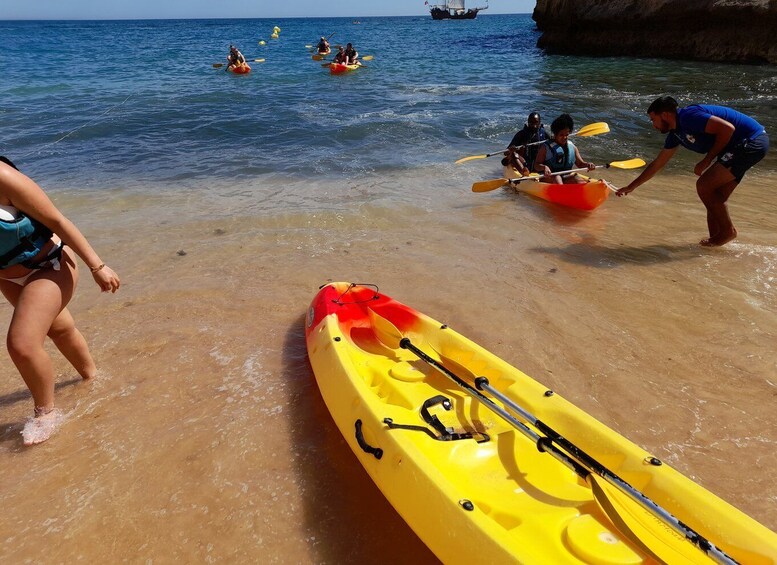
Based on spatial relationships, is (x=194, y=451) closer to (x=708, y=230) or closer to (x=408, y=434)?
(x=408, y=434)

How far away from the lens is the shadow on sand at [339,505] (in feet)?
7.50

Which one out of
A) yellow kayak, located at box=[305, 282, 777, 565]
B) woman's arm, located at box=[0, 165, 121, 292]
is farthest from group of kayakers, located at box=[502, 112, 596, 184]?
woman's arm, located at box=[0, 165, 121, 292]

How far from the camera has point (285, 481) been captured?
2.67 metres

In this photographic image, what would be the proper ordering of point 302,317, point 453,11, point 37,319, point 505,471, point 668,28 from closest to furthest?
point 505,471, point 37,319, point 302,317, point 668,28, point 453,11

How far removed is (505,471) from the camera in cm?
236

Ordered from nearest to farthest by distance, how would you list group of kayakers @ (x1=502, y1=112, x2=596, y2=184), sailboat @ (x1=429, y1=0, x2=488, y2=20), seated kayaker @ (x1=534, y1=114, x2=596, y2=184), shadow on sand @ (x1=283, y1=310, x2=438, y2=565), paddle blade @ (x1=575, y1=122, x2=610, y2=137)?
1. shadow on sand @ (x1=283, y1=310, x2=438, y2=565)
2. group of kayakers @ (x1=502, y1=112, x2=596, y2=184)
3. seated kayaker @ (x1=534, y1=114, x2=596, y2=184)
4. paddle blade @ (x1=575, y1=122, x2=610, y2=137)
5. sailboat @ (x1=429, y1=0, x2=488, y2=20)

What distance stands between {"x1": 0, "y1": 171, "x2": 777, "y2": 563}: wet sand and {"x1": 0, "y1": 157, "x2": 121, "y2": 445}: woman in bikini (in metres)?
0.44

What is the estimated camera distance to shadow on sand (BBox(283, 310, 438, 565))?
229 centimetres

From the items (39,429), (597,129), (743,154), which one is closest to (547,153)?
(597,129)

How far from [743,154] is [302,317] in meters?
4.46

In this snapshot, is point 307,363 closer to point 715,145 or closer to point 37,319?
point 37,319

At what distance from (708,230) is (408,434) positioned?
16.1 ft

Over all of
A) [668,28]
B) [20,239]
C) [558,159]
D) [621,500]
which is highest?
[668,28]

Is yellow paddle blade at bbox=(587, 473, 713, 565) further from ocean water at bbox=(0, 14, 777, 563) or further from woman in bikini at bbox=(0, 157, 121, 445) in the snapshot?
woman in bikini at bbox=(0, 157, 121, 445)
